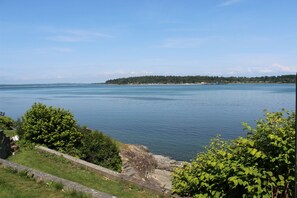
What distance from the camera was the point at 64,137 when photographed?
44.0ft

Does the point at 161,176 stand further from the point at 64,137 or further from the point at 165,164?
the point at 64,137

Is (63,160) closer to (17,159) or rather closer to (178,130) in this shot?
(17,159)

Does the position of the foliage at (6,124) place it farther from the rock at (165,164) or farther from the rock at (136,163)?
the rock at (165,164)

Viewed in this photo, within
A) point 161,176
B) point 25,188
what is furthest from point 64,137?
point 161,176

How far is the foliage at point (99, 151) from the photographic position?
13.5 m

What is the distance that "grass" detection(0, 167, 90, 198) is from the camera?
6582 millimetres

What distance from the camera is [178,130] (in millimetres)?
33156

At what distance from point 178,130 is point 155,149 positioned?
757cm

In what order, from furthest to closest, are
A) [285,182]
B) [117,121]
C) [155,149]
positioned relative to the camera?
1. [117,121]
2. [155,149]
3. [285,182]

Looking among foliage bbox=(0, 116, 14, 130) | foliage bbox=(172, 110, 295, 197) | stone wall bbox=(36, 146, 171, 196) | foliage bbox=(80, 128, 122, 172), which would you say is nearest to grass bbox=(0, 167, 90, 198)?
foliage bbox=(172, 110, 295, 197)

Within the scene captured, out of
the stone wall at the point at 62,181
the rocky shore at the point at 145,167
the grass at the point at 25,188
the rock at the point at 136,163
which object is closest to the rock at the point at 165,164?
the rocky shore at the point at 145,167

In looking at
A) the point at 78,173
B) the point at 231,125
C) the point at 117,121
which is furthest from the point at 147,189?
the point at 117,121

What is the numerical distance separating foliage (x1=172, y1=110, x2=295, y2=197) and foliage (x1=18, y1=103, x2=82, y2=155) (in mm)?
8264

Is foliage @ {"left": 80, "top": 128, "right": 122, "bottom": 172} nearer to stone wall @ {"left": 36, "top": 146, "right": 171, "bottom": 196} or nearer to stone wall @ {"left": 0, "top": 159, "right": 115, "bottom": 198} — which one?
stone wall @ {"left": 36, "top": 146, "right": 171, "bottom": 196}
